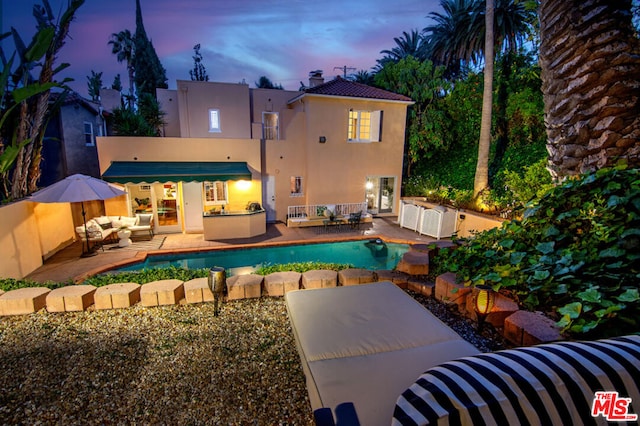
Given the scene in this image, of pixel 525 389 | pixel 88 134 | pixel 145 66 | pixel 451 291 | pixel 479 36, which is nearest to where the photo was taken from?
pixel 525 389

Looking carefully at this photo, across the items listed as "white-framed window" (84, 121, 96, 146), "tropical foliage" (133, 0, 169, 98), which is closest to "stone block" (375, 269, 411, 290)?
"white-framed window" (84, 121, 96, 146)

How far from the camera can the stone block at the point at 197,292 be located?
6.98 meters

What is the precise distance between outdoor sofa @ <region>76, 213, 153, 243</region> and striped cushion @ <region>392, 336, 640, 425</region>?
50.9ft

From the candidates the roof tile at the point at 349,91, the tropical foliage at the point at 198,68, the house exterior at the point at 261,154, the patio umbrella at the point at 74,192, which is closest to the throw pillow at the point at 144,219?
the house exterior at the point at 261,154

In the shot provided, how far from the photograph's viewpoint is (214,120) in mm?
20406

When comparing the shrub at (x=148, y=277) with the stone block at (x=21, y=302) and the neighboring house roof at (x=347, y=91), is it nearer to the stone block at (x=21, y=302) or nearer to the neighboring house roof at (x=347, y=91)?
the stone block at (x=21, y=302)

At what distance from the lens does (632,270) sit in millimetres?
4555

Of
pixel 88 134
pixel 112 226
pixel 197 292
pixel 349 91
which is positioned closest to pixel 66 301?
pixel 197 292

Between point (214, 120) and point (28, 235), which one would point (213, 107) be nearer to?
point (214, 120)

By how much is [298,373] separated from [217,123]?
19.1m

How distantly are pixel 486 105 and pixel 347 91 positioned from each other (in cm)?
820

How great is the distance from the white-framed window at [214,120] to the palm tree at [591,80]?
18917 millimetres

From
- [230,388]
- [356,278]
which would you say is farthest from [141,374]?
[356,278]

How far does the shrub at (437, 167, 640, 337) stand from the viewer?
4242 millimetres
